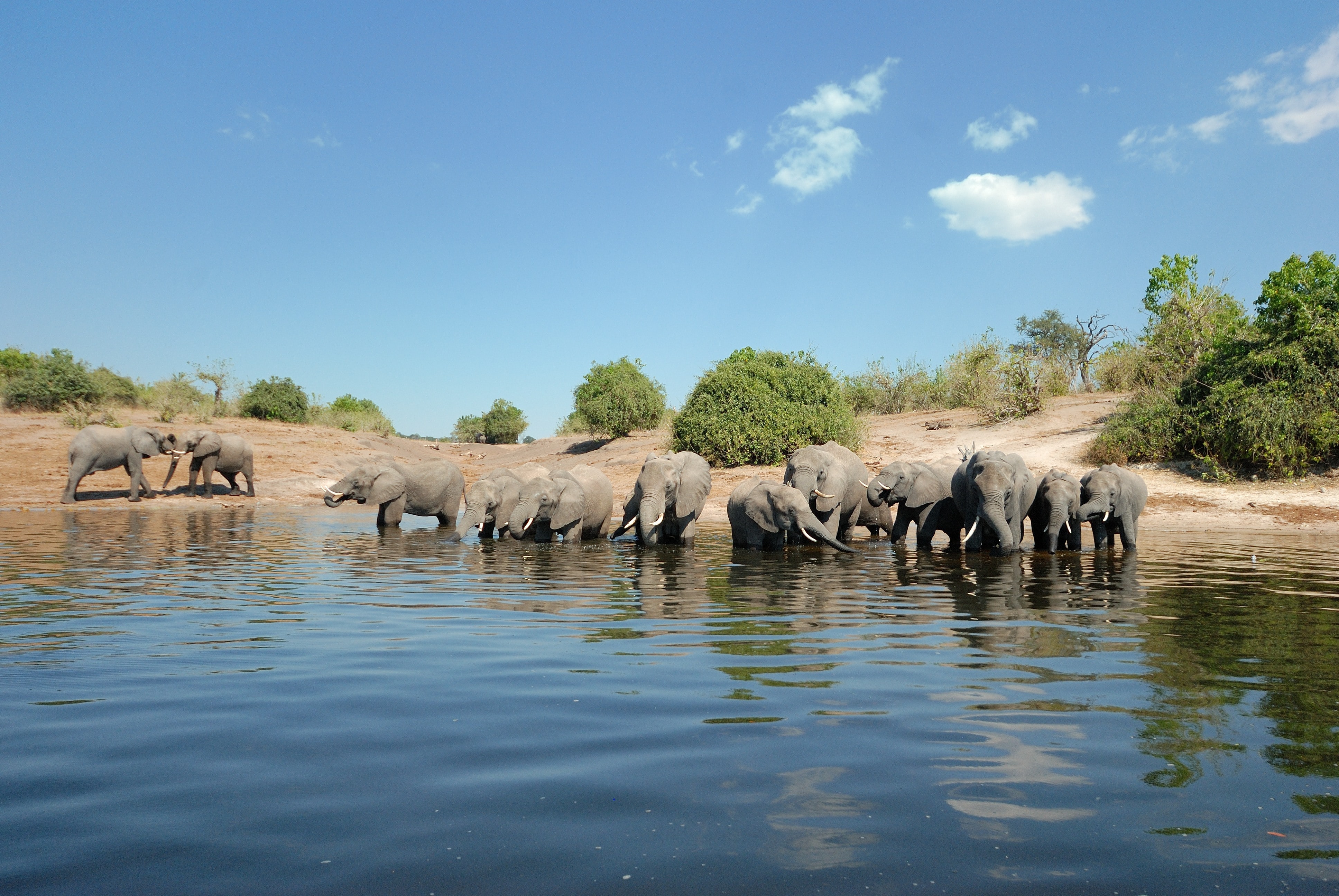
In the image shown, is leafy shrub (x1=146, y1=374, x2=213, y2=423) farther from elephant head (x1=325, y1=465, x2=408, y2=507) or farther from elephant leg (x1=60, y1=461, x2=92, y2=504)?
elephant head (x1=325, y1=465, x2=408, y2=507)

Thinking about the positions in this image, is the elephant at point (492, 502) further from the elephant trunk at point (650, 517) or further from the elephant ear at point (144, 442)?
the elephant ear at point (144, 442)

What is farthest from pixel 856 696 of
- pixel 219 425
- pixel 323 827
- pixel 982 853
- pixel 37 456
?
pixel 219 425

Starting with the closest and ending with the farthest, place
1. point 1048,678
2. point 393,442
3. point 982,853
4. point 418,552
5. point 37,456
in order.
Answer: point 982,853, point 1048,678, point 418,552, point 37,456, point 393,442

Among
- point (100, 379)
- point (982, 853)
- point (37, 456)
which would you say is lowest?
point (982, 853)

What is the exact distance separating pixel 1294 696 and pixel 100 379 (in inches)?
1617

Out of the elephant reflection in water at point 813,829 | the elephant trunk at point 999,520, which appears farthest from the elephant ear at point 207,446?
the elephant reflection in water at point 813,829

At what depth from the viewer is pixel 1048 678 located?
5.39 meters

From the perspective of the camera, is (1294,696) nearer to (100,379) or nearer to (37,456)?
(37,456)

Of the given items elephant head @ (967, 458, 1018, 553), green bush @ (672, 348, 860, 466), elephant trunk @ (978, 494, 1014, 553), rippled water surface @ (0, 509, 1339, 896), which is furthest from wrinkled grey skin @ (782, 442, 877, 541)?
green bush @ (672, 348, 860, 466)

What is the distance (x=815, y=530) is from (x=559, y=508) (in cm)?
447

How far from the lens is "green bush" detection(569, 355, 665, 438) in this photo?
40031 mm

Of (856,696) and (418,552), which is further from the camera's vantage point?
(418,552)

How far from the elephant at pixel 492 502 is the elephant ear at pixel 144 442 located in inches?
472

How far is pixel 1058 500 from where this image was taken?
13.6 m
